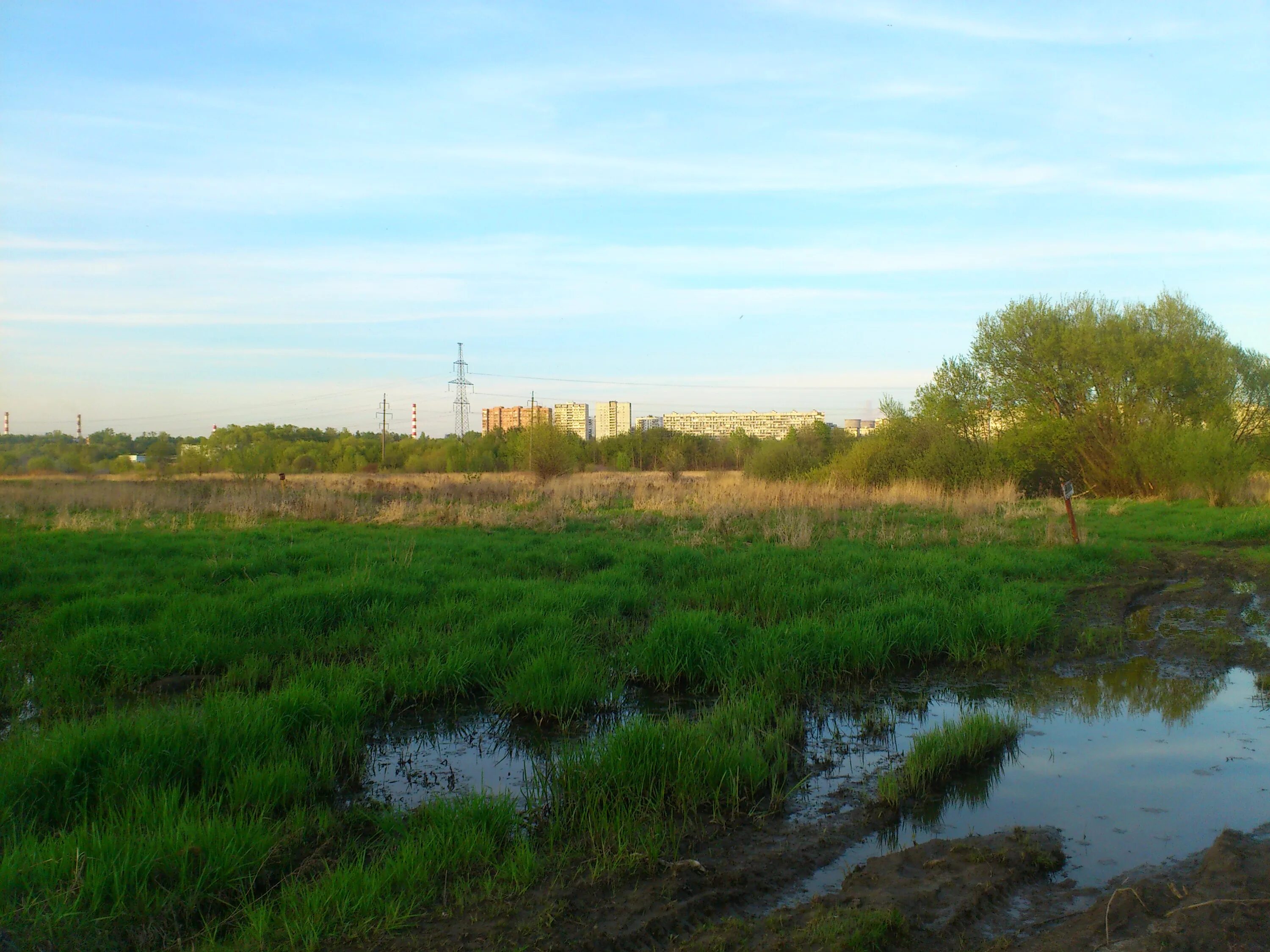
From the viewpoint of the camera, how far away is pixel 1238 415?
3080cm

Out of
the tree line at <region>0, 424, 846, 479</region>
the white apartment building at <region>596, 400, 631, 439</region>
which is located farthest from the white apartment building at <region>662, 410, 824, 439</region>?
the tree line at <region>0, 424, 846, 479</region>

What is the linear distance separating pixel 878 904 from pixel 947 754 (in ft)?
6.64

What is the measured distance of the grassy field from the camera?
3.39m

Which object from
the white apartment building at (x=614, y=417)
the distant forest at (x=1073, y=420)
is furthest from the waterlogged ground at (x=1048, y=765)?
the white apartment building at (x=614, y=417)

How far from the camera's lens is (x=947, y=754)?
5008 millimetres

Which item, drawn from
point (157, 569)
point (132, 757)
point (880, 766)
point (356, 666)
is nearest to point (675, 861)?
point (880, 766)

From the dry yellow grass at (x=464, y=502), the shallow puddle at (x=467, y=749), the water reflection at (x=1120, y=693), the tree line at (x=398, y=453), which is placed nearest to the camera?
the shallow puddle at (x=467, y=749)

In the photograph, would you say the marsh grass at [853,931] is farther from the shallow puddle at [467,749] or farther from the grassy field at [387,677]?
the shallow puddle at [467,749]

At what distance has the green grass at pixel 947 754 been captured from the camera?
4.64m

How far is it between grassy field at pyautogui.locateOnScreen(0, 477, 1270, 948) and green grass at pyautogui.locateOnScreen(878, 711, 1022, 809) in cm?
67

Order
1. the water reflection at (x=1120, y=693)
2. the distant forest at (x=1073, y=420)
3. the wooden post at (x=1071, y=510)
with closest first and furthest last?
the water reflection at (x=1120, y=693)
the wooden post at (x=1071, y=510)
the distant forest at (x=1073, y=420)

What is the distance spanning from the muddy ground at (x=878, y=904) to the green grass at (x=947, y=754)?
0.93ft

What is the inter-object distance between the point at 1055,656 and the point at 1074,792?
143 inches

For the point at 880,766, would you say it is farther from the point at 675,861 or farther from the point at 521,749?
the point at 521,749
